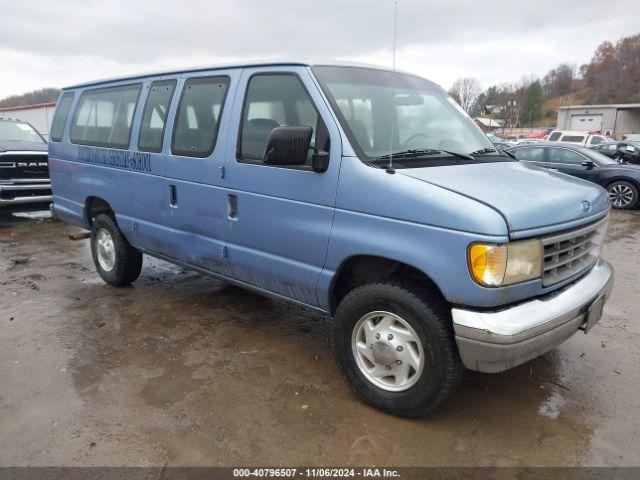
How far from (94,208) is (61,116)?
49.6 inches

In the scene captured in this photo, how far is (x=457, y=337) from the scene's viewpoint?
2598 millimetres

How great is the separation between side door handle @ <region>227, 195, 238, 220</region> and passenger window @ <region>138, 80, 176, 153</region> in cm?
108

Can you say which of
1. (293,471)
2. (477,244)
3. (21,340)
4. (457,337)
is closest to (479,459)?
(457,337)

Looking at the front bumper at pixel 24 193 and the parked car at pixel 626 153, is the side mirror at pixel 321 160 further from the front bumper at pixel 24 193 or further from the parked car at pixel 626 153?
the parked car at pixel 626 153

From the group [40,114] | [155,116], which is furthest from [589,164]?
[40,114]

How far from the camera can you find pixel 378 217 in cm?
286

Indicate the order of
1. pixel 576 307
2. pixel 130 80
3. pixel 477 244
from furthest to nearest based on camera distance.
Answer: pixel 130 80 → pixel 576 307 → pixel 477 244

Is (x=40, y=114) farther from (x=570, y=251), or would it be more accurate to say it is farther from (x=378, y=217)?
(x=570, y=251)

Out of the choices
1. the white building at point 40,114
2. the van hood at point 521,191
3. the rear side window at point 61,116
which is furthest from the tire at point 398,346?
Answer: the white building at point 40,114

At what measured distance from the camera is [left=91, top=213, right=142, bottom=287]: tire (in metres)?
5.21

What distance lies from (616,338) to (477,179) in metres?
2.33

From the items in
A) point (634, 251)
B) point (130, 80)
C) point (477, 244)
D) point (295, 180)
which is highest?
point (130, 80)

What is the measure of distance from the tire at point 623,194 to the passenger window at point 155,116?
419 inches

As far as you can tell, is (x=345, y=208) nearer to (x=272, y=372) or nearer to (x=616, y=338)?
(x=272, y=372)
